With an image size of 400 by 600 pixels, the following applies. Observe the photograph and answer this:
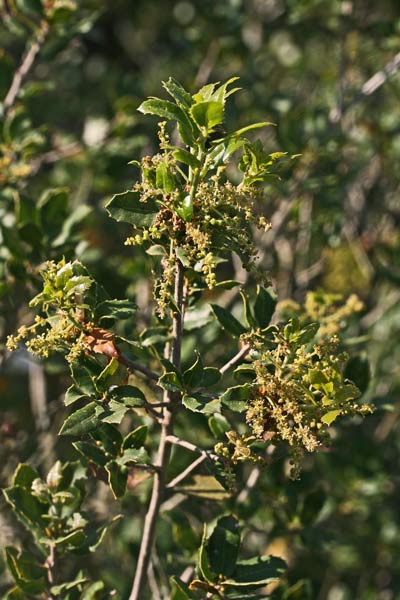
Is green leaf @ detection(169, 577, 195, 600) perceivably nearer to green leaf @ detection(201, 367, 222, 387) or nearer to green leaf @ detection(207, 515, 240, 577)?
green leaf @ detection(207, 515, 240, 577)

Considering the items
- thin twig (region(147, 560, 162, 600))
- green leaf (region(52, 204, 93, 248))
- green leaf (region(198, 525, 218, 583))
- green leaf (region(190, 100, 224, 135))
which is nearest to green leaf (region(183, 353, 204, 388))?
green leaf (region(198, 525, 218, 583))

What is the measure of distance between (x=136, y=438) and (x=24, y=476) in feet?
0.97

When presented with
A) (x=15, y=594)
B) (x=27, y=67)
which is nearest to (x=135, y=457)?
(x=15, y=594)

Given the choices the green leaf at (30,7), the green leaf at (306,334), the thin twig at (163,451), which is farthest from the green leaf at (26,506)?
the green leaf at (30,7)

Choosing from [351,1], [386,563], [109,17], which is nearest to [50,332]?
[351,1]

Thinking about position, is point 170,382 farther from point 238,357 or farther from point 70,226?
point 70,226

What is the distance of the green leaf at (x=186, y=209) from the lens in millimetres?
1328

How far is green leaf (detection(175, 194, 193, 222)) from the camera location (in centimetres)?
133

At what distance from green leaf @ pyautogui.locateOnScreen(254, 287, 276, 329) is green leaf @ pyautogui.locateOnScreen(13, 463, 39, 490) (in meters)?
0.59

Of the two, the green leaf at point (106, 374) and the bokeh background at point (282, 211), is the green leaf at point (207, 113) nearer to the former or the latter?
the green leaf at point (106, 374)

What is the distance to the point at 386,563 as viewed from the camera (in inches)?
136

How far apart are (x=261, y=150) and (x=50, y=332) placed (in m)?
0.49

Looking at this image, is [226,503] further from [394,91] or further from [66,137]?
[394,91]

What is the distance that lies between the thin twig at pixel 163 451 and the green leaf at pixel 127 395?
8cm
